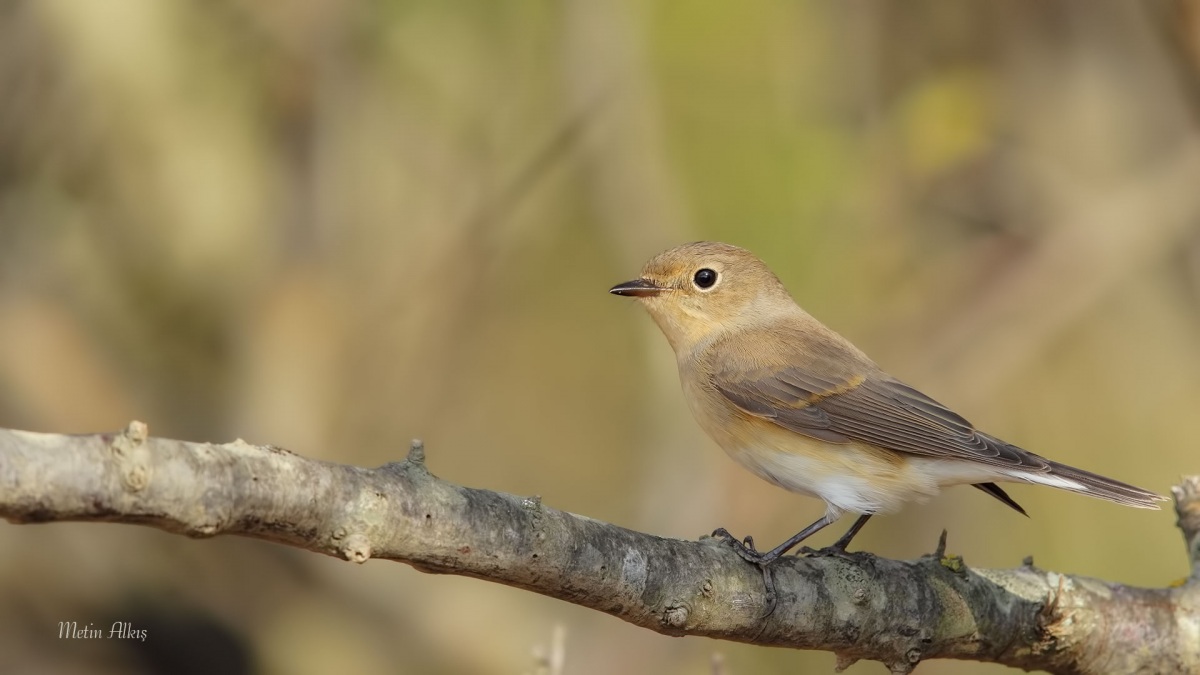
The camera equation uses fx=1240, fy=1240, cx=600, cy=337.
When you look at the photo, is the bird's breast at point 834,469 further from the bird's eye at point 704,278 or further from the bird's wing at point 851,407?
the bird's eye at point 704,278

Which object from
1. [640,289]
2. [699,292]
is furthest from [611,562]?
[699,292]

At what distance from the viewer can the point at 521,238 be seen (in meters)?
7.69

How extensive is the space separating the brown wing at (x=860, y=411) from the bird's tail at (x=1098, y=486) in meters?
0.10

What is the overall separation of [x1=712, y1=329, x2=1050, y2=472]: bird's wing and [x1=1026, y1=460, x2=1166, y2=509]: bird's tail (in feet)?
0.22

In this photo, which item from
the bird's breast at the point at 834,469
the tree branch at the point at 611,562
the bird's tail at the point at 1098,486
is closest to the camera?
the tree branch at the point at 611,562

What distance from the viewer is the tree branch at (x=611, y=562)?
215 cm

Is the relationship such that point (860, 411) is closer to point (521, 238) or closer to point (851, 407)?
point (851, 407)

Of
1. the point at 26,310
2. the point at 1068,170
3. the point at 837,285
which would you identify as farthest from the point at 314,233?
the point at 1068,170

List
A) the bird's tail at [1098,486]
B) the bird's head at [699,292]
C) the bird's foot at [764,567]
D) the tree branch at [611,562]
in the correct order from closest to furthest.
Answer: the tree branch at [611,562], the bird's foot at [764,567], the bird's tail at [1098,486], the bird's head at [699,292]

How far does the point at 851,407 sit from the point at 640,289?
1.03m

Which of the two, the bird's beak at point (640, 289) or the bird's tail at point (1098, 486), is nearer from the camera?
the bird's tail at point (1098, 486)

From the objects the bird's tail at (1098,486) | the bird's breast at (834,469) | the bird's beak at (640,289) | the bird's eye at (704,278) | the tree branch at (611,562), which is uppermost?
the bird's eye at (704,278)

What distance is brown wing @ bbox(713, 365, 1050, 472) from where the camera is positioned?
4.42 meters

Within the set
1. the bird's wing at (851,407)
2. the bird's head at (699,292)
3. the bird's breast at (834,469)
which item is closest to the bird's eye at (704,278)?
the bird's head at (699,292)
